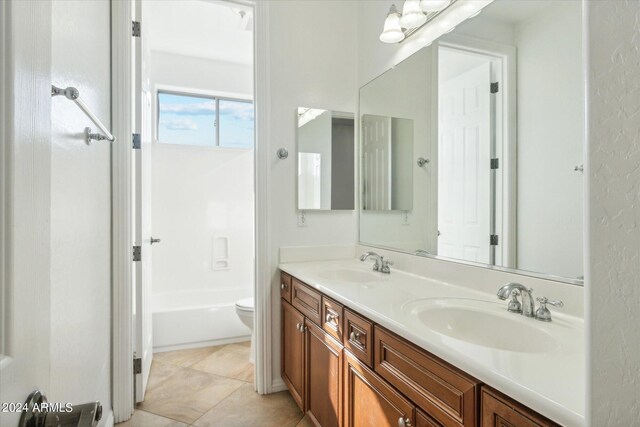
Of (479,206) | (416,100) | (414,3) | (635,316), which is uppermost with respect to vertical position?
(414,3)

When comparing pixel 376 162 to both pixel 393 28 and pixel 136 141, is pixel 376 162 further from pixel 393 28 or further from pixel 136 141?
pixel 136 141

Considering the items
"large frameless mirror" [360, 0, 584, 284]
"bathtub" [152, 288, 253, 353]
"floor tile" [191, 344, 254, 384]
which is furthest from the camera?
"bathtub" [152, 288, 253, 353]

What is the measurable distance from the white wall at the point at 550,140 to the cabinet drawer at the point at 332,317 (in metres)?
0.72

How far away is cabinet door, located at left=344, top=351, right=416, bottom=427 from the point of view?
40.2 inches

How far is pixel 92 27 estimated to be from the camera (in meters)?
1.42

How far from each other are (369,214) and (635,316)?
75.2 inches

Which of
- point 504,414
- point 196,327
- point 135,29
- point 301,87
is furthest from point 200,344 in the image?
point 504,414

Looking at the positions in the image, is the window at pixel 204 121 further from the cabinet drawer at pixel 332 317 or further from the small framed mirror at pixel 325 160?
the cabinet drawer at pixel 332 317

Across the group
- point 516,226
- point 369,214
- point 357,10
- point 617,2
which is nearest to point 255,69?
point 357,10

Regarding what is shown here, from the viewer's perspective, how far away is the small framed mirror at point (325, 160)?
2.24 meters

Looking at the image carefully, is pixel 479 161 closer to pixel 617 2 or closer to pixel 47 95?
pixel 617 2

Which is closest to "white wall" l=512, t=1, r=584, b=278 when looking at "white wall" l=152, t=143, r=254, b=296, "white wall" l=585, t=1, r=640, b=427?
"white wall" l=585, t=1, r=640, b=427

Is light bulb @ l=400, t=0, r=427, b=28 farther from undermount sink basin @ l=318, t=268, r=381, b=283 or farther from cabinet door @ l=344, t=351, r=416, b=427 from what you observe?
cabinet door @ l=344, t=351, r=416, b=427

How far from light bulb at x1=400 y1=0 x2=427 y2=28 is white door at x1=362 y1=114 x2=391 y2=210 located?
520mm
